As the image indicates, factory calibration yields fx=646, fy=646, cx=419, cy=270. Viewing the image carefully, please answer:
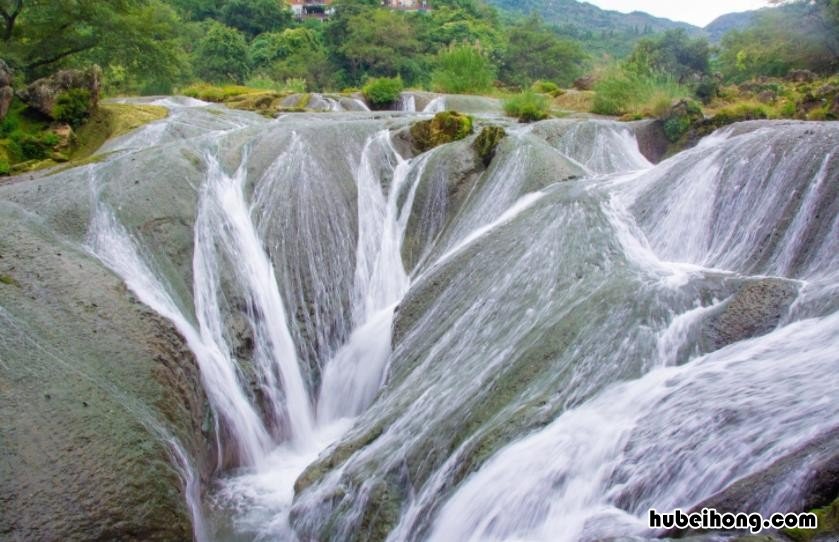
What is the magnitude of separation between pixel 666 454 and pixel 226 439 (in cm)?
427

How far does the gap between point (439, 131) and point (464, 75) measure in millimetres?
12798

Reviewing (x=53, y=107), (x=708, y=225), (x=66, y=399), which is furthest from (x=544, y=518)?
(x=53, y=107)

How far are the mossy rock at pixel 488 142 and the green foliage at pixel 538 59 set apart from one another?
36640mm

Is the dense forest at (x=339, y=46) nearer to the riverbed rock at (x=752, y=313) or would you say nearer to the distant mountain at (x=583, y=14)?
the riverbed rock at (x=752, y=313)

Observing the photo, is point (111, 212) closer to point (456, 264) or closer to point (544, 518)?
point (456, 264)

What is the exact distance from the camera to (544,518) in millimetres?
3822

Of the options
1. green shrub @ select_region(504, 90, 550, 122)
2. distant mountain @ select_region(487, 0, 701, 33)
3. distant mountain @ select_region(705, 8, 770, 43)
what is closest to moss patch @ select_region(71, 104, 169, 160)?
green shrub @ select_region(504, 90, 550, 122)

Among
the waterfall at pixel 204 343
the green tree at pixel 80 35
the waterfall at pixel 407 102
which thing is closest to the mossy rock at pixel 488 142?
the waterfall at pixel 204 343

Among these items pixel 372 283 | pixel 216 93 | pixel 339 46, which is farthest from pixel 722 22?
pixel 372 283

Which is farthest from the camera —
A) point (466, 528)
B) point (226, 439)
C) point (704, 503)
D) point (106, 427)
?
point (226, 439)

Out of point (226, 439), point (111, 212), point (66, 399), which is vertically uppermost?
point (111, 212)

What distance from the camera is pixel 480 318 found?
6.21 m

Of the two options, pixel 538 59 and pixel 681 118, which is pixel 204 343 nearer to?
pixel 681 118

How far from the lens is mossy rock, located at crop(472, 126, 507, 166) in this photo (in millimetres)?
9562
